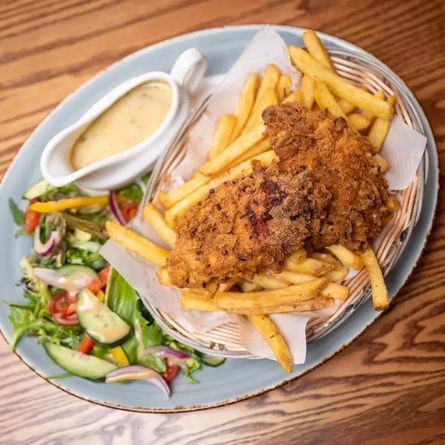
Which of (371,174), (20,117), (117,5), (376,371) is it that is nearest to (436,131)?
(371,174)

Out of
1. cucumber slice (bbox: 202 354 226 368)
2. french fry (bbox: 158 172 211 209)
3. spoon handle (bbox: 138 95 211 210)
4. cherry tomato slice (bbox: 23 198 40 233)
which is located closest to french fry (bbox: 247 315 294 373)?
cucumber slice (bbox: 202 354 226 368)

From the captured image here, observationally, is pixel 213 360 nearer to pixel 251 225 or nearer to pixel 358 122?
pixel 251 225

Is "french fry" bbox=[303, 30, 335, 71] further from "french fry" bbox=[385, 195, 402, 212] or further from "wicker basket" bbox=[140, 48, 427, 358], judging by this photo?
"french fry" bbox=[385, 195, 402, 212]

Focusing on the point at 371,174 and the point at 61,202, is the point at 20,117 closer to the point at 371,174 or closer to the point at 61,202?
the point at 61,202

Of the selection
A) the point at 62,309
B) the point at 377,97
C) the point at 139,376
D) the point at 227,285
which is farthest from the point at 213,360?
the point at 377,97

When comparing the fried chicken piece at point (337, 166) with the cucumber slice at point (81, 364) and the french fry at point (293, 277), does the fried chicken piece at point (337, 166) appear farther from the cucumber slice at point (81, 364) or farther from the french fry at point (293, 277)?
the cucumber slice at point (81, 364)

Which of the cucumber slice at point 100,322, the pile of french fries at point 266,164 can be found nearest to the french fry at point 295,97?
the pile of french fries at point 266,164

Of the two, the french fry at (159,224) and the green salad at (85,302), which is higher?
the french fry at (159,224)
